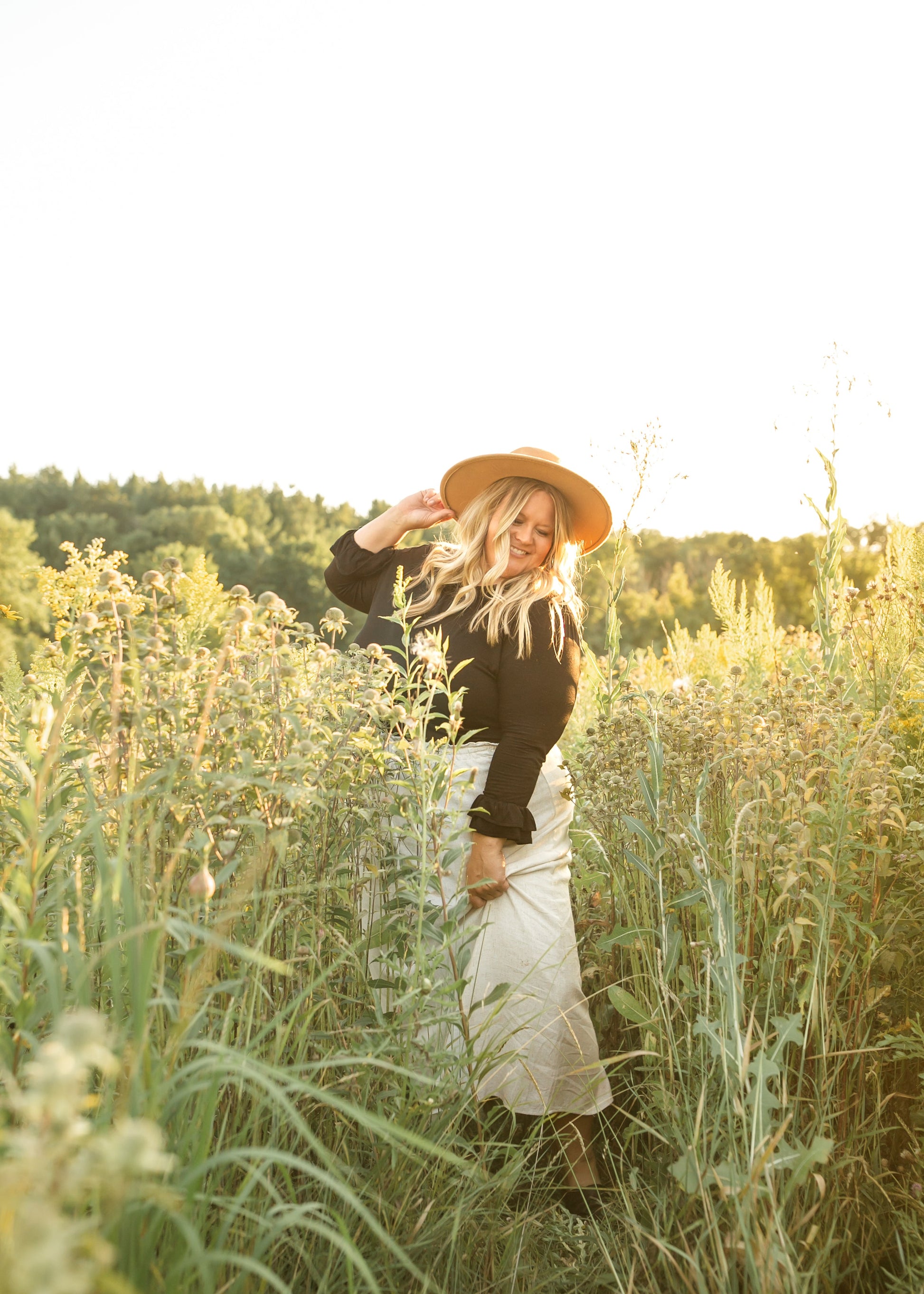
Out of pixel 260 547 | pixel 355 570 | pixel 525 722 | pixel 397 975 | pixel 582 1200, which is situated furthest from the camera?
pixel 260 547

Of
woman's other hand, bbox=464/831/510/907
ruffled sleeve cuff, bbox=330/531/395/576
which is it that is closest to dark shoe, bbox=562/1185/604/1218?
woman's other hand, bbox=464/831/510/907

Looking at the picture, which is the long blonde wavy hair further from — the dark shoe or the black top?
the dark shoe

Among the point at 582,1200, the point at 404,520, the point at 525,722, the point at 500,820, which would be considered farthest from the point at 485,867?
the point at 404,520

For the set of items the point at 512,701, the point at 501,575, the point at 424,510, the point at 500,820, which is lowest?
the point at 500,820

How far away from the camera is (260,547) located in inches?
1318

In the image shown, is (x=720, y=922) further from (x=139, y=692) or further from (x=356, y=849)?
(x=139, y=692)

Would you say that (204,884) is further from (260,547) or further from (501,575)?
(260,547)

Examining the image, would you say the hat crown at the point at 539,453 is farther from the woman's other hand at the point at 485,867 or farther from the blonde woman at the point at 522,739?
the woman's other hand at the point at 485,867

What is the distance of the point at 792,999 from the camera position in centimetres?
201

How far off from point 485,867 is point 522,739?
14.4 inches

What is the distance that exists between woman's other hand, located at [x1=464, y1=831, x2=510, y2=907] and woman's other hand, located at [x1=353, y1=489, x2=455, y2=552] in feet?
4.17

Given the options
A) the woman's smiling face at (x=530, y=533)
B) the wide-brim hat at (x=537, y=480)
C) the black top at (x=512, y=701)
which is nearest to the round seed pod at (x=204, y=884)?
the black top at (x=512, y=701)

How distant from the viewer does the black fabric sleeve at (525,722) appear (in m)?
2.54

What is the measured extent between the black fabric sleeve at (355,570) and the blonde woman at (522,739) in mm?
105
